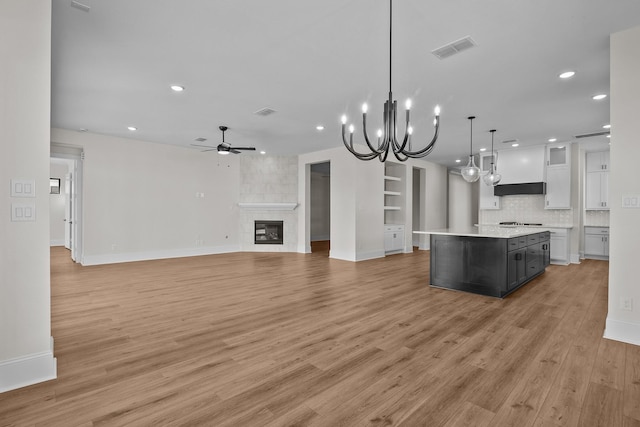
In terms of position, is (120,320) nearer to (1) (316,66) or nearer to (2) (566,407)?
(1) (316,66)

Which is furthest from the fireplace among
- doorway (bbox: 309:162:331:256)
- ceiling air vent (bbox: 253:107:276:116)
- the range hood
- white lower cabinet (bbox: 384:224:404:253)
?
the range hood

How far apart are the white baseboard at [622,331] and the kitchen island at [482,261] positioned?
1302 millimetres

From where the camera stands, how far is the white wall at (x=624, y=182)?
108 inches

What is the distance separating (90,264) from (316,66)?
6400 mm

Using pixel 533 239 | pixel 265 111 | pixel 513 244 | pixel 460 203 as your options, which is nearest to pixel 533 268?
pixel 533 239

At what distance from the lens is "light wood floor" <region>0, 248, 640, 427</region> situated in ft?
5.82

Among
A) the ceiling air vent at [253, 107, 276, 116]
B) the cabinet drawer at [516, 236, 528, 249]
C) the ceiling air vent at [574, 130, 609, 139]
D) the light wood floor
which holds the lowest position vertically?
the light wood floor

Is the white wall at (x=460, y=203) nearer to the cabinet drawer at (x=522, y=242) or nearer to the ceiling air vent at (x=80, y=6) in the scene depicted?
the cabinet drawer at (x=522, y=242)

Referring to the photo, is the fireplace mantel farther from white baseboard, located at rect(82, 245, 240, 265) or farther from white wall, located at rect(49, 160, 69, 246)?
white wall, located at rect(49, 160, 69, 246)

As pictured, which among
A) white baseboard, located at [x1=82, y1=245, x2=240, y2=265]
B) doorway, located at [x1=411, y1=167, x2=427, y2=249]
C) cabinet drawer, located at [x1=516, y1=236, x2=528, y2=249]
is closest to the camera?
cabinet drawer, located at [x1=516, y1=236, x2=528, y2=249]

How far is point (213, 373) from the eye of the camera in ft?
7.24

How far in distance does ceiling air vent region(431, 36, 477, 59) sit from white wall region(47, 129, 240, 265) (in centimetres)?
673

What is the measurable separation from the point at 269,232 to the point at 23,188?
7168 mm

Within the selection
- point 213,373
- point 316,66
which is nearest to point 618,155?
point 316,66
